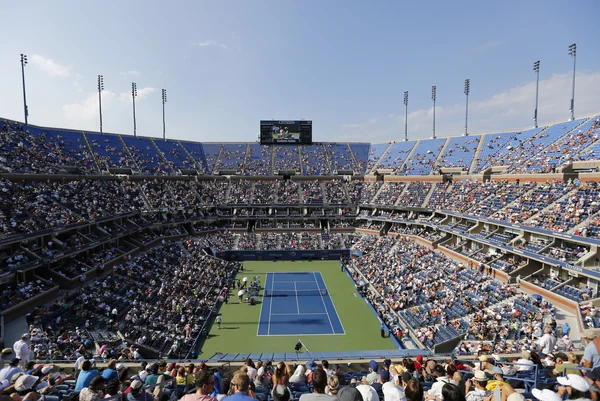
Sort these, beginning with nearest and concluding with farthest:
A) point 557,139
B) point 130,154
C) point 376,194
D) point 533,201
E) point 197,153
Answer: point 533,201, point 557,139, point 130,154, point 376,194, point 197,153

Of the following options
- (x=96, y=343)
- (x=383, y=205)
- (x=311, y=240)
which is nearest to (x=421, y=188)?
(x=383, y=205)

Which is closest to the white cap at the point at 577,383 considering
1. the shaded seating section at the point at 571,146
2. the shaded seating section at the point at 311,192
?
the shaded seating section at the point at 571,146

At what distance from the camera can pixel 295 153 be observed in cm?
6372

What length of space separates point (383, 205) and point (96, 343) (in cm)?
3893

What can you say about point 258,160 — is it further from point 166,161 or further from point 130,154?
point 130,154

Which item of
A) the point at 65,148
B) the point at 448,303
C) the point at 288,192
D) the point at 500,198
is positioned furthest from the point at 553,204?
the point at 65,148

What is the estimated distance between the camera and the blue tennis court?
24.0 m

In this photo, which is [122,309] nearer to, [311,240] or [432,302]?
[432,302]

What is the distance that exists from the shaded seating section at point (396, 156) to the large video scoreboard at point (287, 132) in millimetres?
14005

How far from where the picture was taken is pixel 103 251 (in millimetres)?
29703

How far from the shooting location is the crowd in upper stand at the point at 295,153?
33.5 metres

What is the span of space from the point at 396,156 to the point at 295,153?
1870 cm

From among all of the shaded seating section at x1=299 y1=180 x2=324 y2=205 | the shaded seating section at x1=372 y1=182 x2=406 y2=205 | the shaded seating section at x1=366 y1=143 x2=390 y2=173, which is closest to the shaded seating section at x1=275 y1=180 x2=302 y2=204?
the shaded seating section at x1=299 y1=180 x2=324 y2=205

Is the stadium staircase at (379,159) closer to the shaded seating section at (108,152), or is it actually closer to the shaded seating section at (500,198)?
the shaded seating section at (500,198)
